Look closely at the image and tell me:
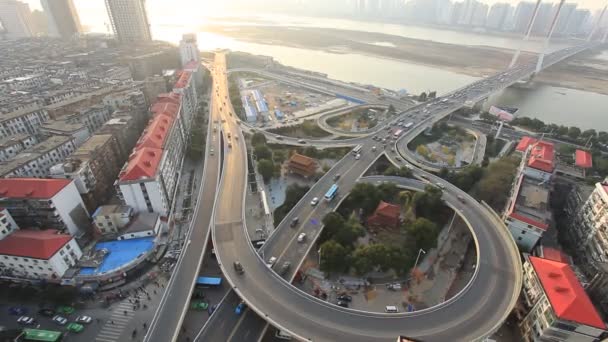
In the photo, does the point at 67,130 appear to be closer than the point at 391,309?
No

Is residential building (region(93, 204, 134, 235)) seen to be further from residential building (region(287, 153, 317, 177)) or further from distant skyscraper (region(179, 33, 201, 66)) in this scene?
distant skyscraper (region(179, 33, 201, 66))

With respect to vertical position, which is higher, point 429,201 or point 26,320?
point 429,201

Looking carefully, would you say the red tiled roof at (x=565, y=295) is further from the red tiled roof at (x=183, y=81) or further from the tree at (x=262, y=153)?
the red tiled roof at (x=183, y=81)

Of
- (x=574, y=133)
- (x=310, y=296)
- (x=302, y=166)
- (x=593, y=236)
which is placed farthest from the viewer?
(x=574, y=133)

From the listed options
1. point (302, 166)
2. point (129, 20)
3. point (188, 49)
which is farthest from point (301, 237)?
point (129, 20)

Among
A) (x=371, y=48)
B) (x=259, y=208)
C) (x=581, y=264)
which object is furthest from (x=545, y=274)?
(x=371, y=48)

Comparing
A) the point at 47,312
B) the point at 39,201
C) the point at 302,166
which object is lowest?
the point at 47,312

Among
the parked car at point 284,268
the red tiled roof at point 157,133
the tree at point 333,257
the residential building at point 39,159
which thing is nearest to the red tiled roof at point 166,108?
the red tiled roof at point 157,133

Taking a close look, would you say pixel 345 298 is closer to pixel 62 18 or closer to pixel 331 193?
pixel 331 193
